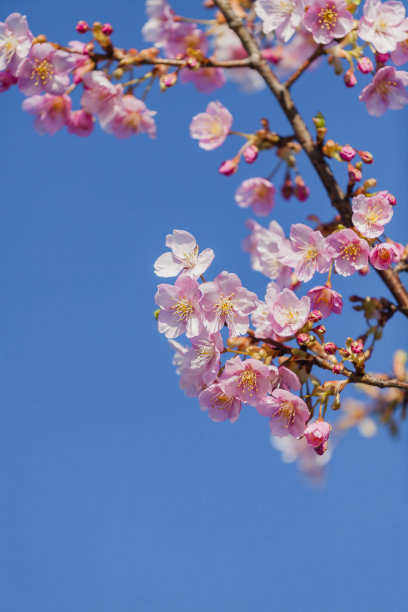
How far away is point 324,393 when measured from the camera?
2.29m

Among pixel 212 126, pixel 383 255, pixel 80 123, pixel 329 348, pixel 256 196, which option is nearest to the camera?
pixel 329 348

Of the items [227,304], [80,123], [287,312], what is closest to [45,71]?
[80,123]

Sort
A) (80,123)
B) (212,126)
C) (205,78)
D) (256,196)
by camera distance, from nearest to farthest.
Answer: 1. (80,123)
2. (212,126)
3. (256,196)
4. (205,78)

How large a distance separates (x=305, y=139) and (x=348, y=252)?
0.66m

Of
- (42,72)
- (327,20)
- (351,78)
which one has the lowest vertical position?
(42,72)

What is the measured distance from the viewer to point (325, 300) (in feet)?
8.14

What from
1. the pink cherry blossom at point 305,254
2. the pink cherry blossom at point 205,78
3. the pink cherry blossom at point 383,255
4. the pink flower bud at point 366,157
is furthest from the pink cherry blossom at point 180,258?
the pink cherry blossom at point 205,78

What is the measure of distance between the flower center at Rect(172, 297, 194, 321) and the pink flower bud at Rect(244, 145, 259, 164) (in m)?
0.93

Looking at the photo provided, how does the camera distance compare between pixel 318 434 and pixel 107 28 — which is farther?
pixel 107 28

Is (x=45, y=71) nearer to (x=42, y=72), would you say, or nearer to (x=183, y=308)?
(x=42, y=72)

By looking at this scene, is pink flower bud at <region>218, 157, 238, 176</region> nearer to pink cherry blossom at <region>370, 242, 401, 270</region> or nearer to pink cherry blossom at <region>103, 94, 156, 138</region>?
pink cherry blossom at <region>103, 94, 156, 138</region>

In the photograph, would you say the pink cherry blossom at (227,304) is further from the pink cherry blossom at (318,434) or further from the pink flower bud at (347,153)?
the pink flower bud at (347,153)

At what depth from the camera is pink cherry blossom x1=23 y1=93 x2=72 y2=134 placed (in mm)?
3154

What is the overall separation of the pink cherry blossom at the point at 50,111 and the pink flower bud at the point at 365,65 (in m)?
1.40
